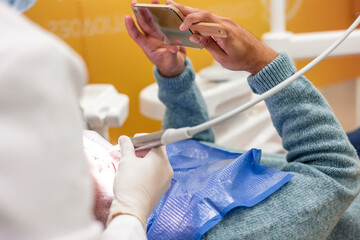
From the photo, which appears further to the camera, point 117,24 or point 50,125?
point 117,24

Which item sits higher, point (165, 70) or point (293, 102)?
point (293, 102)

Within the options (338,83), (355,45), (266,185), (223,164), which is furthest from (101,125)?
(338,83)

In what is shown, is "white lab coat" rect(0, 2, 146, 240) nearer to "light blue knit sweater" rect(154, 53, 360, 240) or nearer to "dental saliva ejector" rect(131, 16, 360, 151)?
"dental saliva ejector" rect(131, 16, 360, 151)

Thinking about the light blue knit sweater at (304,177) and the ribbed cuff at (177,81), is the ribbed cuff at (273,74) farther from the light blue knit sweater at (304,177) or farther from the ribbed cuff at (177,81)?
the ribbed cuff at (177,81)

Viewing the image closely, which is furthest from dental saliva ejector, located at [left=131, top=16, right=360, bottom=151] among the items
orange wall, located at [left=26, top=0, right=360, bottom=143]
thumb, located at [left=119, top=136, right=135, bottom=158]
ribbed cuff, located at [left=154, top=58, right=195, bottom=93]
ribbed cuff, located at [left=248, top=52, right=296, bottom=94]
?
orange wall, located at [left=26, top=0, right=360, bottom=143]

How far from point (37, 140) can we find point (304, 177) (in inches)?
23.3

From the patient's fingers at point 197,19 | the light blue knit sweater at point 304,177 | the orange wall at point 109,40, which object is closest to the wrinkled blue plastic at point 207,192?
the light blue knit sweater at point 304,177

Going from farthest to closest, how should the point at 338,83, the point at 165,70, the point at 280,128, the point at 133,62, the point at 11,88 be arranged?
the point at 338,83
the point at 133,62
the point at 165,70
the point at 280,128
the point at 11,88

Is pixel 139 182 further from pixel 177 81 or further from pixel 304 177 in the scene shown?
pixel 177 81

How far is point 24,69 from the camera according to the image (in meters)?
0.35

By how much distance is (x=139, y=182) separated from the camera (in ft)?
1.99

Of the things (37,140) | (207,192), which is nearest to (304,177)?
(207,192)

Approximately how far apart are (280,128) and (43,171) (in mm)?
648

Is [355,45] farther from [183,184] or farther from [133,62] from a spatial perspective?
[183,184]
